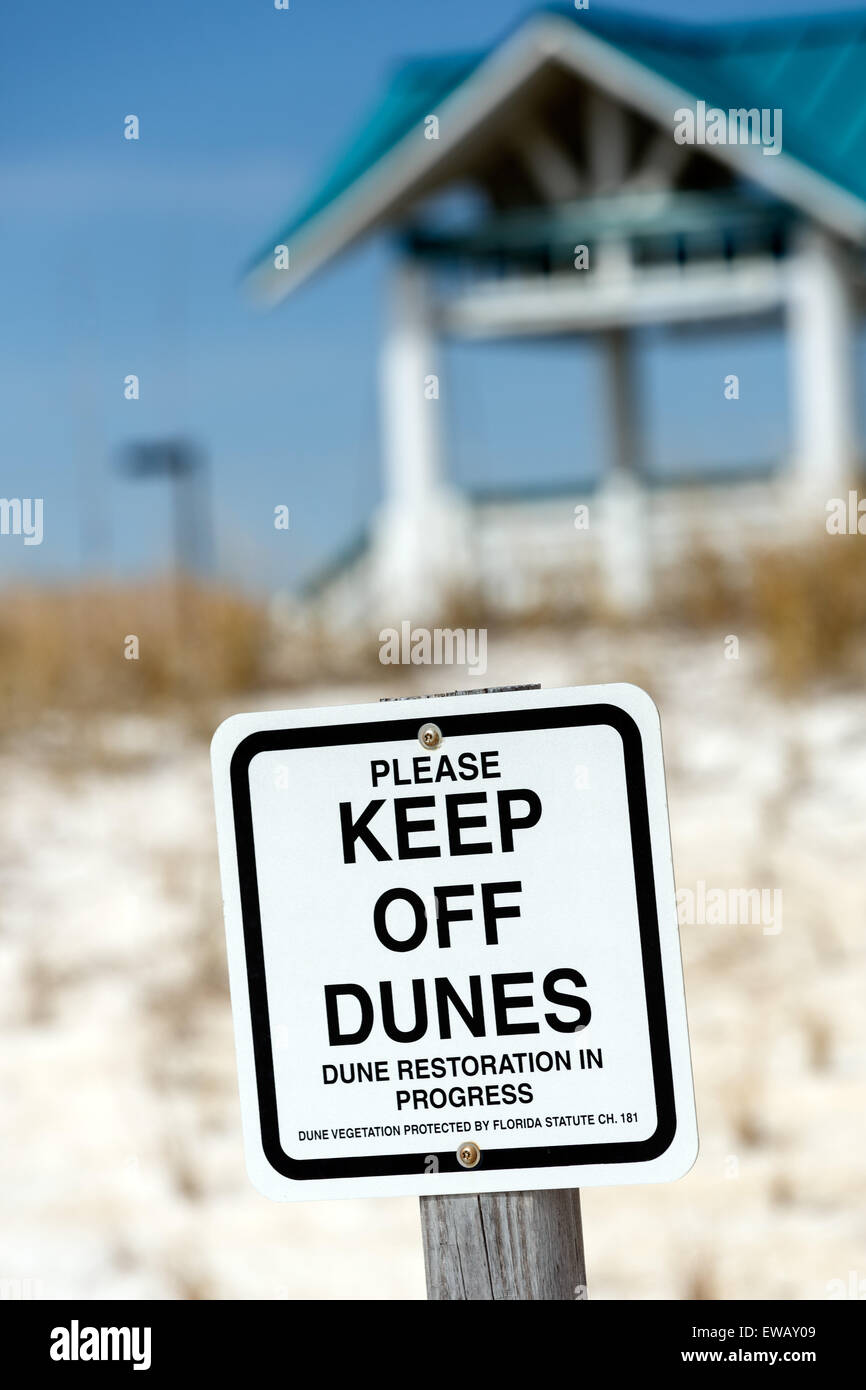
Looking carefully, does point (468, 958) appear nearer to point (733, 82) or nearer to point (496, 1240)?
point (496, 1240)

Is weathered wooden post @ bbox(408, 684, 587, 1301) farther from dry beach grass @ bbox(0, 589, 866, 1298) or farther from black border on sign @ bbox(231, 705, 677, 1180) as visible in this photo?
dry beach grass @ bbox(0, 589, 866, 1298)

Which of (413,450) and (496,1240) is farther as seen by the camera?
(413,450)

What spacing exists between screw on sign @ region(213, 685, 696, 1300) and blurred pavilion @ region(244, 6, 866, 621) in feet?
28.3

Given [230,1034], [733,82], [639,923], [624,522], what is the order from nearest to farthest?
[639,923]
[230,1034]
[624,522]
[733,82]

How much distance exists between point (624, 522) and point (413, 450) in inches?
66.9

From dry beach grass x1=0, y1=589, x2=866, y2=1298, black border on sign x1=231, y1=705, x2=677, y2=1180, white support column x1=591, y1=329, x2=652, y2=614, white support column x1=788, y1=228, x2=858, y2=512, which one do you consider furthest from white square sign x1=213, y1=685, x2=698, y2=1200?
white support column x1=788, y1=228, x2=858, y2=512

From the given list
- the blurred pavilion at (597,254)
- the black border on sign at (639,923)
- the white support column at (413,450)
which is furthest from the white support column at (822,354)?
the black border on sign at (639,923)

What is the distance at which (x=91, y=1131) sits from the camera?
175 inches

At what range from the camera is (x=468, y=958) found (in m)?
1.43

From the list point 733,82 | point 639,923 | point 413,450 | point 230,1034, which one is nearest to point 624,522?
point 413,450

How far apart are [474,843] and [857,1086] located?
3.20 meters

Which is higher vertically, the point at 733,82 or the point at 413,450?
the point at 733,82

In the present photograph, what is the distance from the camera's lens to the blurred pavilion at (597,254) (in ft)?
35.4
